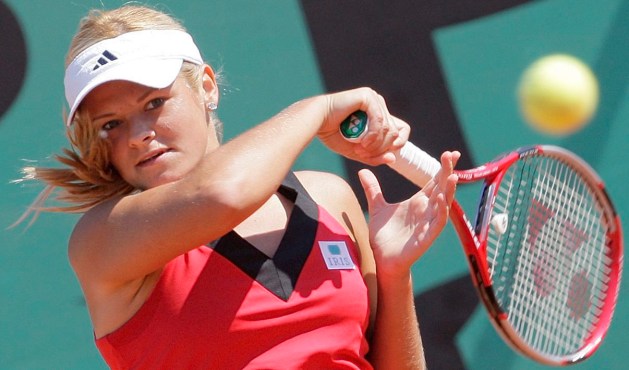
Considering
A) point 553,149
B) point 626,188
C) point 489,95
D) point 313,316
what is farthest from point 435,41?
point 313,316

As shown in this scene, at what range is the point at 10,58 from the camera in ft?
9.82

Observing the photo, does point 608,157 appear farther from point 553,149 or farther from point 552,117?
point 553,149

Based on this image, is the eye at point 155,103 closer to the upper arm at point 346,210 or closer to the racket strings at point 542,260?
the upper arm at point 346,210

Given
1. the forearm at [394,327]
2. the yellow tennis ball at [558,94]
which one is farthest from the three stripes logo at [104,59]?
the yellow tennis ball at [558,94]

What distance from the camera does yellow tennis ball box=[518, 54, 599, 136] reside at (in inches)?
126

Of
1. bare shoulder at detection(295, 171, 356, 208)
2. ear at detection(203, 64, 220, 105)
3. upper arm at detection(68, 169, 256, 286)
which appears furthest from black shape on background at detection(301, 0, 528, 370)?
upper arm at detection(68, 169, 256, 286)

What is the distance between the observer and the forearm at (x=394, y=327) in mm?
1984

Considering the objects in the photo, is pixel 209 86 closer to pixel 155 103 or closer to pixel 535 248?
pixel 155 103

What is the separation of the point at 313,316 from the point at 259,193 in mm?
269

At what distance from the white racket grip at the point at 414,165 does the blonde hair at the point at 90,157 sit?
0.40 meters

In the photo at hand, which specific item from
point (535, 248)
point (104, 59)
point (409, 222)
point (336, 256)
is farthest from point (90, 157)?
point (535, 248)

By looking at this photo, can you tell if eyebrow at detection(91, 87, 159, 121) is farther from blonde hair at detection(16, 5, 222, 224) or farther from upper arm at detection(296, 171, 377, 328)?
upper arm at detection(296, 171, 377, 328)

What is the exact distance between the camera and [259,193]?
168cm

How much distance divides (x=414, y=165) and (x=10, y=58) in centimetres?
140
